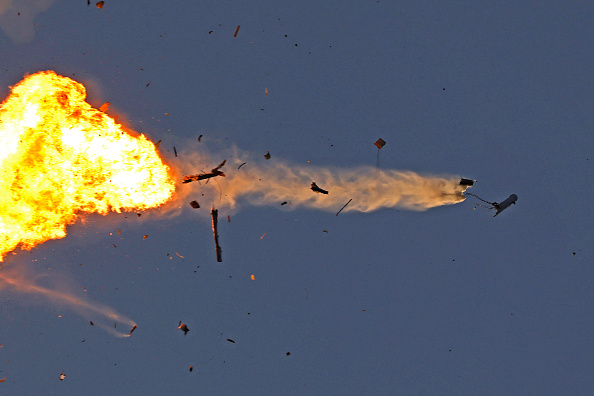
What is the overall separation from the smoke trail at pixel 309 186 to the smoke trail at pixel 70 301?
9.32ft

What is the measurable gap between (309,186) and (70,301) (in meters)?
5.51

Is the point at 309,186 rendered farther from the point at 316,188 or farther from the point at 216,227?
the point at 216,227

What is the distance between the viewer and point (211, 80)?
21.2 feet

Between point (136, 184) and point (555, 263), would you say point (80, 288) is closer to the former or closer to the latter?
point (136, 184)

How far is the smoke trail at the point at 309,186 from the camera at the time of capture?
6.52m

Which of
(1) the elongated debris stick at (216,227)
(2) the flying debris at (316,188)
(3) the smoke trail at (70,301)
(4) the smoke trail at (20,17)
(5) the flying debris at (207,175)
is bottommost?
(3) the smoke trail at (70,301)

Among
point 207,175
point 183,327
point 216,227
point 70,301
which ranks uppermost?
point 207,175

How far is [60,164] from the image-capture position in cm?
627

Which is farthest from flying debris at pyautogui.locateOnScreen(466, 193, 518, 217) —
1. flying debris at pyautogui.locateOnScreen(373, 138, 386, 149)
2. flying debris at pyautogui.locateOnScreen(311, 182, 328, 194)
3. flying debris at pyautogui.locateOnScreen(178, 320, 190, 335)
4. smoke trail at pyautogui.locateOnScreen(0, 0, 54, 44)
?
smoke trail at pyautogui.locateOnScreen(0, 0, 54, 44)

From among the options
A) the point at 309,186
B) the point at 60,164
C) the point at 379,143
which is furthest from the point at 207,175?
the point at 379,143

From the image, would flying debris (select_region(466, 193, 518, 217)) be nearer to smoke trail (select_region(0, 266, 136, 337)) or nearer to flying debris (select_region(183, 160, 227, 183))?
flying debris (select_region(183, 160, 227, 183))

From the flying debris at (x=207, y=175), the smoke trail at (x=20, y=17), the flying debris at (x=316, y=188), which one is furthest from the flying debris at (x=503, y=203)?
the smoke trail at (x=20, y=17)

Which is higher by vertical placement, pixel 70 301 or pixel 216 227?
pixel 216 227

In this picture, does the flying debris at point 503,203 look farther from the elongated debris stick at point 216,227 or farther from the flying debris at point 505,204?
the elongated debris stick at point 216,227
